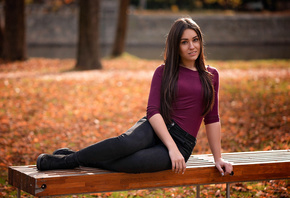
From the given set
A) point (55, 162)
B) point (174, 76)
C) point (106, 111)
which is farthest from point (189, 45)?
point (106, 111)

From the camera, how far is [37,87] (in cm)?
1304

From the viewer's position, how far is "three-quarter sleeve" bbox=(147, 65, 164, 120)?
392 centimetres

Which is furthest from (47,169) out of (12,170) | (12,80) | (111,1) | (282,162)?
(111,1)

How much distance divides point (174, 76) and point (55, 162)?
113cm

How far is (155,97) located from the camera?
398 cm

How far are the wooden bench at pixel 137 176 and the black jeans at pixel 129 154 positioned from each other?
7 centimetres

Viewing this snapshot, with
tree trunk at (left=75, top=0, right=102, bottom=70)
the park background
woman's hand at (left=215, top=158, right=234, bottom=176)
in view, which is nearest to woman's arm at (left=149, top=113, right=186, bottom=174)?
woman's hand at (left=215, top=158, right=234, bottom=176)

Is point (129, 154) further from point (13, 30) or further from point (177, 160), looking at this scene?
point (13, 30)

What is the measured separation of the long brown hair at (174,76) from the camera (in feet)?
12.9

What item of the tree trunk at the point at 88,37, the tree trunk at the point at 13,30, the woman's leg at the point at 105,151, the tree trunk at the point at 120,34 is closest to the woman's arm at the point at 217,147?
the woman's leg at the point at 105,151

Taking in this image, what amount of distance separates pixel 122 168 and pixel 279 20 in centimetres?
2814

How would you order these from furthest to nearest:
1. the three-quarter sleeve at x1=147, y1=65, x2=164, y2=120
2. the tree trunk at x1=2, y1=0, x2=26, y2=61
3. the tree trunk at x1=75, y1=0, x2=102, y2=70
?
1. the tree trunk at x1=2, y1=0, x2=26, y2=61
2. the tree trunk at x1=75, y1=0, x2=102, y2=70
3. the three-quarter sleeve at x1=147, y1=65, x2=164, y2=120

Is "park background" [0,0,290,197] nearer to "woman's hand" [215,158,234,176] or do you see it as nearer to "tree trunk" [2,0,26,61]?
"tree trunk" [2,0,26,61]

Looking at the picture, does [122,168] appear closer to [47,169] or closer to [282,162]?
[47,169]
